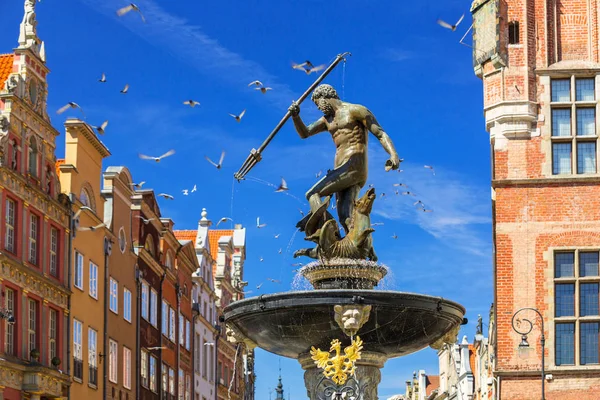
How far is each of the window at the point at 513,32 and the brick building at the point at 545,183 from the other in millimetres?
31

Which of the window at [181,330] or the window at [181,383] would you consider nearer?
the window at [181,383]

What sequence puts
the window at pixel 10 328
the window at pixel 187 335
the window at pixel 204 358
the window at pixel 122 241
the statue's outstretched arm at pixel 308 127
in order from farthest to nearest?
the window at pixel 204 358 < the window at pixel 187 335 < the window at pixel 122 241 < the window at pixel 10 328 < the statue's outstretched arm at pixel 308 127

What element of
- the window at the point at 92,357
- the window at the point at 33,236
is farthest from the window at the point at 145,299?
the window at the point at 33,236

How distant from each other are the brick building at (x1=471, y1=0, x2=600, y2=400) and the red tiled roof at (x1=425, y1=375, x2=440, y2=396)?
226ft

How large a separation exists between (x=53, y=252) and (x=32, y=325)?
3.16 m

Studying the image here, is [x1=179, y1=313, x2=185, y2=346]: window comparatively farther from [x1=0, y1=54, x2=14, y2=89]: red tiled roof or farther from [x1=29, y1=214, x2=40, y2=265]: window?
[x1=0, y1=54, x2=14, y2=89]: red tiled roof

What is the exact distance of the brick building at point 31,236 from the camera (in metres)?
39.8

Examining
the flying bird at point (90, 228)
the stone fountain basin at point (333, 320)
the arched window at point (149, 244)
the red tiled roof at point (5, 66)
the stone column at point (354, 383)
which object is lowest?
the stone column at point (354, 383)

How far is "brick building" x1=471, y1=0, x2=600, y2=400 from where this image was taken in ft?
133

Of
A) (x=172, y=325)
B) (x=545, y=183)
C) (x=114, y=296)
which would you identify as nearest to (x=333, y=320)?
(x=545, y=183)

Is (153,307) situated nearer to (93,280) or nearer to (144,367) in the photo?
(144,367)

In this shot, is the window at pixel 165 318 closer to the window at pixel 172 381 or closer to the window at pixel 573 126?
the window at pixel 172 381

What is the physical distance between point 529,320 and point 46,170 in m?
15.7

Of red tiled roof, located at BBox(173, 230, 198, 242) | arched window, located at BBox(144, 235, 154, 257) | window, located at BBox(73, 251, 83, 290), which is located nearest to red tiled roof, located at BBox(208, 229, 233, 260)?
red tiled roof, located at BBox(173, 230, 198, 242)
